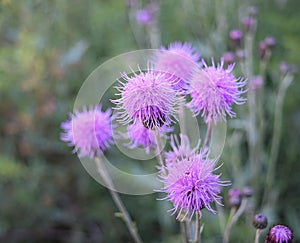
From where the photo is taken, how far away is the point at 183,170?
4.49 feet

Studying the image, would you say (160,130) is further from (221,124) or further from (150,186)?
(150,186)

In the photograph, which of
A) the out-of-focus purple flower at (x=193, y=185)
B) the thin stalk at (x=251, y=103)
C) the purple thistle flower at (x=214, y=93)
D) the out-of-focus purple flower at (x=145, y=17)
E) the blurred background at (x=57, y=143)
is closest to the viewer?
the out-of-focus purple flower at (x=193, y=185)

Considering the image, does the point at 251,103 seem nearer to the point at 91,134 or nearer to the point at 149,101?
the point at 91,134

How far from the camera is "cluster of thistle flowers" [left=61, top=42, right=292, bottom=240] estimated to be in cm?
135

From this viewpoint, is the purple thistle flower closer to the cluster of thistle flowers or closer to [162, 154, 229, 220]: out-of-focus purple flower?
the cluster of thistle flowers

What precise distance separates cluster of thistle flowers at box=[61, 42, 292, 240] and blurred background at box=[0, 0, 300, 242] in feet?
3.43

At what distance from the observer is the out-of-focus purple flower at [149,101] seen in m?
1.35

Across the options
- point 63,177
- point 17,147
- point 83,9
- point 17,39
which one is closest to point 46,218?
point 63,177

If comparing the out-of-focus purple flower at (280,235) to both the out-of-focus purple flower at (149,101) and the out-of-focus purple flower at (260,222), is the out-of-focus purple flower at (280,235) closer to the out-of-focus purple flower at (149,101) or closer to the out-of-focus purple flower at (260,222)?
the out-of-focus purple flower at (260,222)

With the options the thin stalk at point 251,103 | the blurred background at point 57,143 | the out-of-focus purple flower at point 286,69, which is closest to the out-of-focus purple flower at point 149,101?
the thin stalk at point 251,103

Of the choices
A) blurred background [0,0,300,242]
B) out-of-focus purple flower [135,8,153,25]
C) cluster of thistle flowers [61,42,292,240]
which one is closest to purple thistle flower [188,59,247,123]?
cluster of thistle flowers [61,42,292,240]

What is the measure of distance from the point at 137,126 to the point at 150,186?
1.26m

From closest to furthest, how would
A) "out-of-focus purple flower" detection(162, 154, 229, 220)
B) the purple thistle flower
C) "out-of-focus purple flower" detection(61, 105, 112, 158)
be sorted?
"out-of-focus purple flower" detection(162, 154, 229, 220) < the purple thistle flower < "out-of-focus purple flower" detection(61, 105, 112, 158)

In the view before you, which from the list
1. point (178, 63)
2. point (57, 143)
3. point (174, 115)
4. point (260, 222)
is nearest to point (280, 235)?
point (260, 222)
